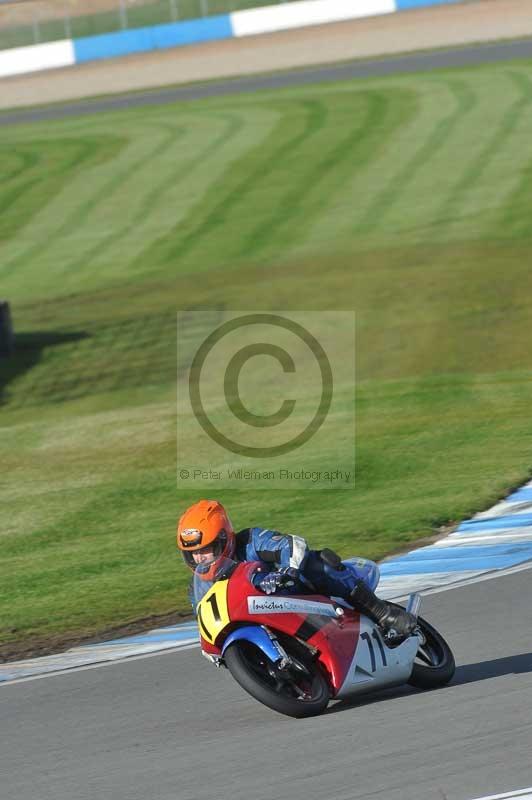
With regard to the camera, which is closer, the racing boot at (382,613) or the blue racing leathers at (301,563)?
the blue racing leathers at (301,563)

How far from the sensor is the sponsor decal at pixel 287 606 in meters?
7.05

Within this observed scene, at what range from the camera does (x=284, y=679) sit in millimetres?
7113

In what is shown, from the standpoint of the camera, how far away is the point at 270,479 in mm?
14930

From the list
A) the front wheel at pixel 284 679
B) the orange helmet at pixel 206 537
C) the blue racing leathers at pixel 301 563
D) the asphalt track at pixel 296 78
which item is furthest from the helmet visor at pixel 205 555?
the asphalt track at pixel 296 78

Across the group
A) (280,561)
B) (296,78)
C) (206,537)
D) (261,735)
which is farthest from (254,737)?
(296,78)

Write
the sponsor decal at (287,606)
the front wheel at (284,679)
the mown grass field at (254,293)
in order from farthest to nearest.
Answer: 1. the mown grass field at (254,293)
2. the sponsor decal at (287,606)
3. the front wheel at (284,679)

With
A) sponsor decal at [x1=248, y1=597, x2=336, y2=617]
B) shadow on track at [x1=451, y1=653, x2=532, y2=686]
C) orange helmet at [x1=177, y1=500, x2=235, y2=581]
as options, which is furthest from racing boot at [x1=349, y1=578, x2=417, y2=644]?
orange helmet at [x1=177, y1=500, x2=235, y2=581]

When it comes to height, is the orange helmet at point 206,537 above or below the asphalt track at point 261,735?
above

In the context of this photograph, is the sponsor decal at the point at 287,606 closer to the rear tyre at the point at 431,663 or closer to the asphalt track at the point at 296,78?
the rear tyre at the point at 431,663

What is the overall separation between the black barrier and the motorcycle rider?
1633 centimetres

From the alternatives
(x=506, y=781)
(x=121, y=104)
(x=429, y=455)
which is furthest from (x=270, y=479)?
(x=121, y=104)

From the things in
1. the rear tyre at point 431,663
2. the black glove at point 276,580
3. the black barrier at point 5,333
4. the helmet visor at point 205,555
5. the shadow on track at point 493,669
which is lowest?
the black barrier at point 5,333

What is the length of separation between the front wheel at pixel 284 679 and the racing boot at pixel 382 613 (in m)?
0.41

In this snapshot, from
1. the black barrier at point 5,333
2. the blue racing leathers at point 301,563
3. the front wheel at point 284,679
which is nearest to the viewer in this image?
the front wheel at point 284,679
